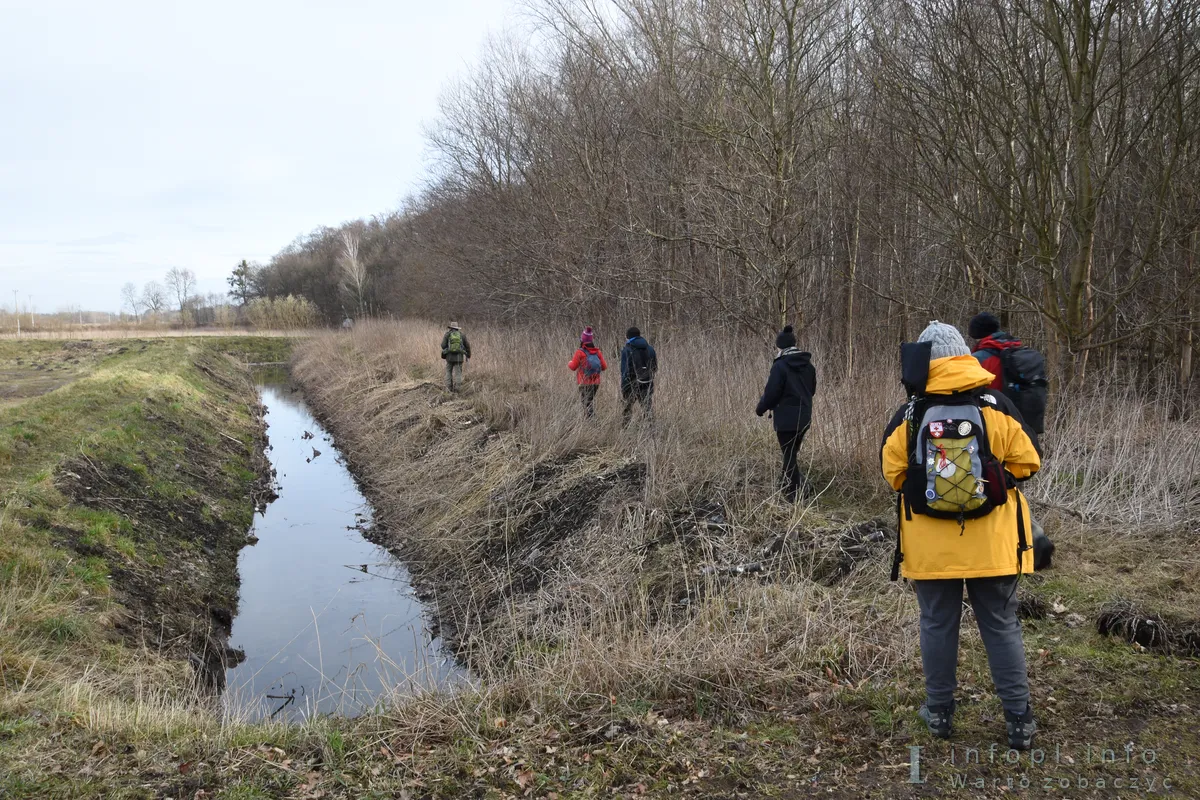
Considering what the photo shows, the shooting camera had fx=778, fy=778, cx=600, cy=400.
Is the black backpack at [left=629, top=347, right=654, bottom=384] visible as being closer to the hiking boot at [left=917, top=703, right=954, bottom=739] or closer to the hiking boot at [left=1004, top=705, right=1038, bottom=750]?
the hiking boot at [left=917, top=703, right=954, bottom=739]

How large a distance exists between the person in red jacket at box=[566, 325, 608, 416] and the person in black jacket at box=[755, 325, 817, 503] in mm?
3919

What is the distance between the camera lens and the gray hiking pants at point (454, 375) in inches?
607

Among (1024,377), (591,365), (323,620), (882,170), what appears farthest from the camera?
(882,170)

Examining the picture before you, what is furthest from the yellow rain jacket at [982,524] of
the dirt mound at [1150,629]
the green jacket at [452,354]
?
the green jacket at [452,354]

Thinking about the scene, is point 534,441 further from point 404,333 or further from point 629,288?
point 404,333

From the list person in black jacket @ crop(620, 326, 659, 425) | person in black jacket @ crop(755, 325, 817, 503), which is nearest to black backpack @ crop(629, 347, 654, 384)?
person in black jacket @ crop(620, 326, 659, 425)

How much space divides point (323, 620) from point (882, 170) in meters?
9.81

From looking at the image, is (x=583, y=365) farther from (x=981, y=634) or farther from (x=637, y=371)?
(x=981, y=634)

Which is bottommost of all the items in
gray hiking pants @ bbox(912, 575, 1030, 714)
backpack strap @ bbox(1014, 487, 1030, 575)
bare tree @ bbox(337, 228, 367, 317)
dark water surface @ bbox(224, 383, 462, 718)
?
dark water surface @ bbox(224, 383, 462, 718)

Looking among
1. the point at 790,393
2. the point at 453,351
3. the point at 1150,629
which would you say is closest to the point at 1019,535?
the point at 1150,629

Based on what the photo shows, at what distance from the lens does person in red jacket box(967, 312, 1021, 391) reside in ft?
16.5

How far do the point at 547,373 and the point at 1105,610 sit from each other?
9757 millimetres

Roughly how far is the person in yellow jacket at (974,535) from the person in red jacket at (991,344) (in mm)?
2080

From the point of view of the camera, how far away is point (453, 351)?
1518 cm
